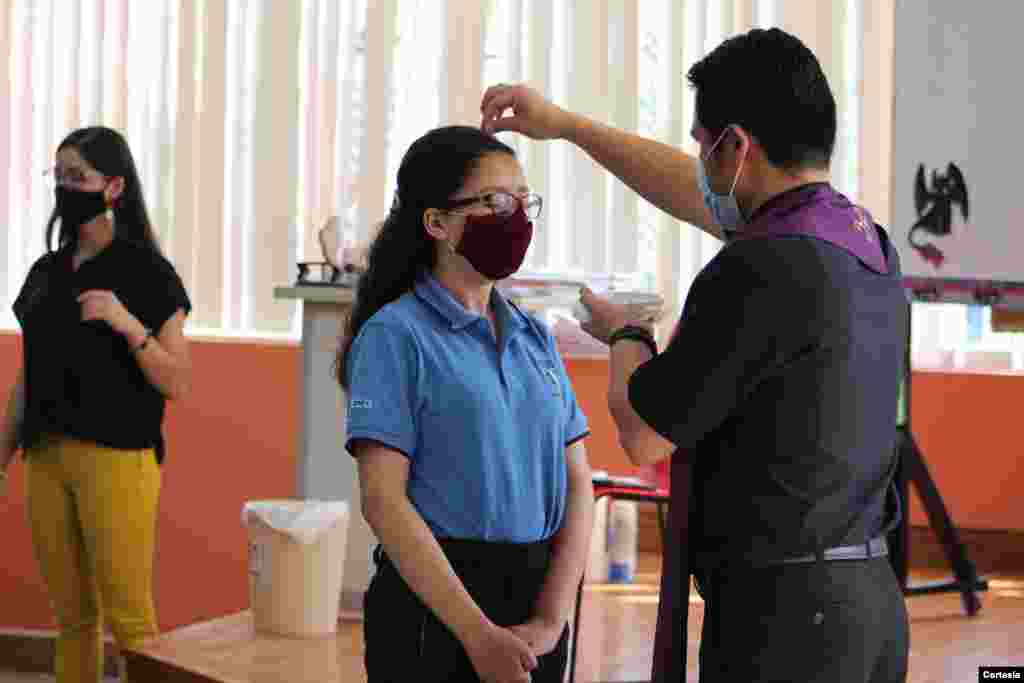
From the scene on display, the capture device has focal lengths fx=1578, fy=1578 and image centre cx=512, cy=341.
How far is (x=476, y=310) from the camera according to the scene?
6.82 ft

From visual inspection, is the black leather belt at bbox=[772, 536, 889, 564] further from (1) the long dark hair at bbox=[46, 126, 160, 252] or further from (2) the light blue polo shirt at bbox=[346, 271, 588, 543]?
(1) the long dark hair at bbox=[46, 126, 160, 252]

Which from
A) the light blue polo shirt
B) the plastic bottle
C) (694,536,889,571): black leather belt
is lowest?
the plastic bottle

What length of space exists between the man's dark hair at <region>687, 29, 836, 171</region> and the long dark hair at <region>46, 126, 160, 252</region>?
214cm

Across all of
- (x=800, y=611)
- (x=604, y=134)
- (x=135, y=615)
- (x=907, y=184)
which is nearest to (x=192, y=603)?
(x=135, y=615)

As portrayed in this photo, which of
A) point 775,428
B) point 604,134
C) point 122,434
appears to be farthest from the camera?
point 122,434

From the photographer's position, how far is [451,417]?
1.95 metres

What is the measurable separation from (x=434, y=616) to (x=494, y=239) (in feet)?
1.60

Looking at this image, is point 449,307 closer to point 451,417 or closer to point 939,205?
point 451,417

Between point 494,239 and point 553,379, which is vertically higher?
point 494,239

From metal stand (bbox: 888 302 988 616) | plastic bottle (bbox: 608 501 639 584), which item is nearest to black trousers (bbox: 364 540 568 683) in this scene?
metal stand (bbox: 888 302 988 616)

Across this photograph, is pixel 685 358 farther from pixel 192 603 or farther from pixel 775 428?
pixel 192 603

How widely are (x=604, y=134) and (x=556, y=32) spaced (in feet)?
10.3

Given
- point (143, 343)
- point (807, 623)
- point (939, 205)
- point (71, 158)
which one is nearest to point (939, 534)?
point (939, 205)

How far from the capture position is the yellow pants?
346 centimetres
